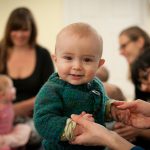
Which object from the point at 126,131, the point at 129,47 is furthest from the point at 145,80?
the point at 129,47

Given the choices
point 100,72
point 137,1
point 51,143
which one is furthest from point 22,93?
point 137,1

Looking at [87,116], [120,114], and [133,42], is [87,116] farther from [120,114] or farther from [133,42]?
[133,42]

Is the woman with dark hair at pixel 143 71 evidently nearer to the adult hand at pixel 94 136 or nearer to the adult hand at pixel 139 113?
the adult hand at pixel 139 113

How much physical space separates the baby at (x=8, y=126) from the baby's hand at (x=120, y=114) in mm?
928

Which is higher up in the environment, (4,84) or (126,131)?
(4,84)

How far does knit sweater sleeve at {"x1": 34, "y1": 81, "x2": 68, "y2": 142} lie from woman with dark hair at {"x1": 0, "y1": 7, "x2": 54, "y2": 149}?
1366 millimetres

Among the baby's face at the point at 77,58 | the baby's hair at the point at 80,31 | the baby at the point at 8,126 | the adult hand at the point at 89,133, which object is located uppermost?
the baby's hair at the point at 80,31

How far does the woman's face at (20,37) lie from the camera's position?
2457 millimetres

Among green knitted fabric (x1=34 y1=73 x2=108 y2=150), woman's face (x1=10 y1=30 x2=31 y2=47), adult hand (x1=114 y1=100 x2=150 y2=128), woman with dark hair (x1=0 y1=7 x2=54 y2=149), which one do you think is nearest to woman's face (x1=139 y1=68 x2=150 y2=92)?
adult hand (x1=114 y1=100 x2=150 y2=128)

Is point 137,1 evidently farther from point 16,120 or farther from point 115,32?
point 16,120

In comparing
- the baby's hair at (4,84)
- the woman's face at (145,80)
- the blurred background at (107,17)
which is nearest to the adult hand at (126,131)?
the woman's face at (145,80)

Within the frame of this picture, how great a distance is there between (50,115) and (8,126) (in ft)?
3.60

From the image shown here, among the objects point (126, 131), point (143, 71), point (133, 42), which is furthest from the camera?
point (133, 42)

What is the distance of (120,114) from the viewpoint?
1.23m
